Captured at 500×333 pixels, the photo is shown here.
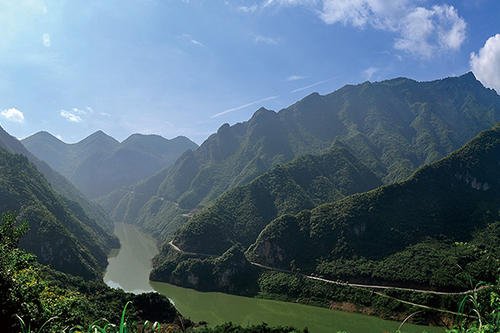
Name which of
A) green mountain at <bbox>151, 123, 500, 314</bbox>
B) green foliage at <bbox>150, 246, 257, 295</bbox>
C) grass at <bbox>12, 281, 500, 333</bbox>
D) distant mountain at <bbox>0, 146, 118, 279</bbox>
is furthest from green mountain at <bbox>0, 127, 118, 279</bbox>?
grass at <bbox>12, 281, 500, 333</bbox>

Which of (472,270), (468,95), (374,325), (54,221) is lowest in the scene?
(374,325)

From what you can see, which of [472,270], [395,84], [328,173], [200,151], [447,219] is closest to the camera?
[472,270]

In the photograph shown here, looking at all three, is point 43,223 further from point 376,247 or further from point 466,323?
point 466,323

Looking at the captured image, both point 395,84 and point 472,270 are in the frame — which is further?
point 395,84

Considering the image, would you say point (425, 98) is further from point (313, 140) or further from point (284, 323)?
point (284, 323)

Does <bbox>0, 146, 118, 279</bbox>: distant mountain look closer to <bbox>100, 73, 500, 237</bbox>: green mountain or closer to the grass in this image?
<bbox>100, 73, 500, 237</bbox>: green mountain

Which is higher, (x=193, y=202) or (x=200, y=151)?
(x=200, y=151)

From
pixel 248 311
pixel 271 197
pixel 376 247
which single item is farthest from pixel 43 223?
pixel 376 247

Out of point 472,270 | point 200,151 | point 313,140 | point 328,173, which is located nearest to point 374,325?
point 472,270
